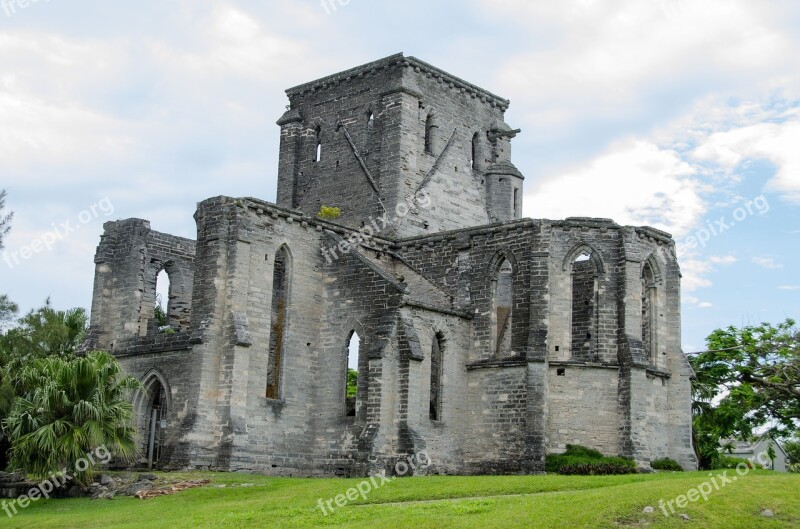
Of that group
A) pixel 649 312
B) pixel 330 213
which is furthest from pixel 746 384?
pixel 330 213

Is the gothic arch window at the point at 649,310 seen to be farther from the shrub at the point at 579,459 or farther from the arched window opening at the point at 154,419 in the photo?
the arched window opening at the point at 154,419

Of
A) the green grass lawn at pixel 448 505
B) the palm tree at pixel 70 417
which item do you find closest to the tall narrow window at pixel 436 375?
the green grass lawn at pixel 448 505

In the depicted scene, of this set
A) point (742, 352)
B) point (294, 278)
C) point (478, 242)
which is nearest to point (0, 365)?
point (294, 278)

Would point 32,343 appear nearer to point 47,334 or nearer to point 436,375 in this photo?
point 47,334

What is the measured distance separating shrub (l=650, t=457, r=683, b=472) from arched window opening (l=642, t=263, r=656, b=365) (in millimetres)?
3443

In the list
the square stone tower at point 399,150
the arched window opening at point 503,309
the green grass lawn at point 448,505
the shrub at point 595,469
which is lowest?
the green grass lawn at point 448,505

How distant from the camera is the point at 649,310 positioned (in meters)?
36.7

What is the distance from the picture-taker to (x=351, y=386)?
50.6 m

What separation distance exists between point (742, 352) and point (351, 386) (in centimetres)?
1867

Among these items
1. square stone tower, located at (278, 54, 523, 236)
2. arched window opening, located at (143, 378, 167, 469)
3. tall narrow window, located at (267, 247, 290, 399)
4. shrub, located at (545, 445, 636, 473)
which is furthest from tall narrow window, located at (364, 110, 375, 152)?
shrub, located at (545, 445, 636, 473)

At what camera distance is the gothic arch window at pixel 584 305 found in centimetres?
3500

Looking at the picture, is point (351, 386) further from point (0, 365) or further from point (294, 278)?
point (0, 365)

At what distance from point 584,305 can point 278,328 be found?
36.5ft

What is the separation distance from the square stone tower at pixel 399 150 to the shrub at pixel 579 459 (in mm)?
11565
